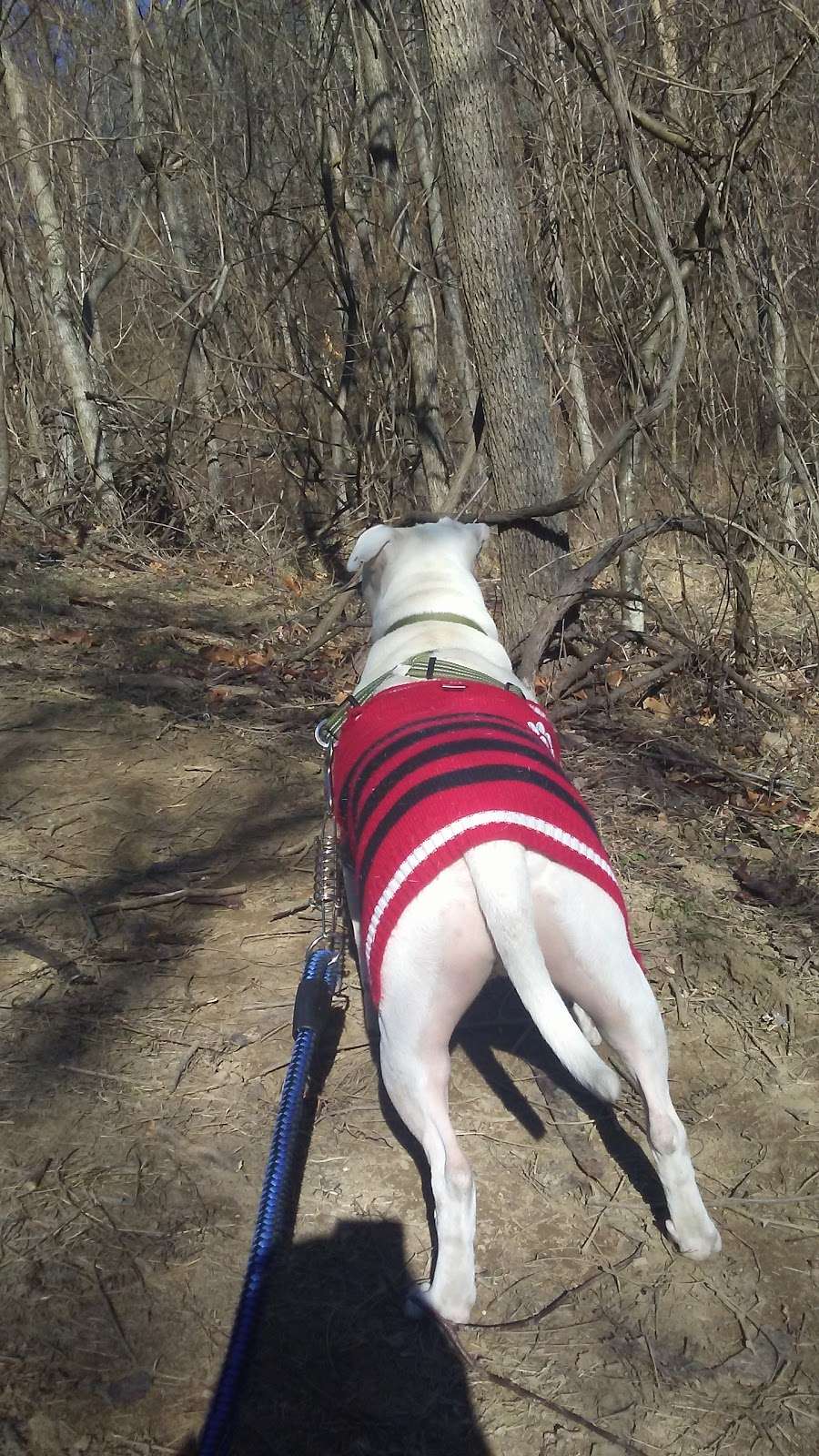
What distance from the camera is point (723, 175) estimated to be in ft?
14.8

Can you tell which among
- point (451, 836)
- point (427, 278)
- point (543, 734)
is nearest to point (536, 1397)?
point (451, 836)

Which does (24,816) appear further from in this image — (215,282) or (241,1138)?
(215,282)

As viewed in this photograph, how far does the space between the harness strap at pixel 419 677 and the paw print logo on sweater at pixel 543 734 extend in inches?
5.4

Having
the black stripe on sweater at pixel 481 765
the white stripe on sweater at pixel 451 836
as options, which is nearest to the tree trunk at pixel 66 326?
the black stripe on sweater at pixel 481 765

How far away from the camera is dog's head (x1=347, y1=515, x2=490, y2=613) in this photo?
138 inches

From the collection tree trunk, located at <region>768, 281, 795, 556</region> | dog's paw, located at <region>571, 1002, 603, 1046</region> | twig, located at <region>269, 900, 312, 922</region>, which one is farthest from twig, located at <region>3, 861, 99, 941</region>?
tree trunk, located at <region>768, 281, 795, 556</region>

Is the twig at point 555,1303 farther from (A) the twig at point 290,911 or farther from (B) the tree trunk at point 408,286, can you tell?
(B) the tree trunk at point 408,286

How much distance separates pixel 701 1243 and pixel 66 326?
28.8ft

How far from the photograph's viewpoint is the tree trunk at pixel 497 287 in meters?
4.39

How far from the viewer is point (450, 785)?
216cm

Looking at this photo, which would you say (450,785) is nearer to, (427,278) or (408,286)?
(427,278)

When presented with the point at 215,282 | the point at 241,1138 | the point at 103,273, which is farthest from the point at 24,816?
the point at 103,273

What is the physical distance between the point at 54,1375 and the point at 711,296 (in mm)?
4741

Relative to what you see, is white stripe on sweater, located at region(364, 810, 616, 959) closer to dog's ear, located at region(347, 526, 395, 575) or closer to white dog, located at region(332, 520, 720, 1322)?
white dog, located at region(332, 520, 720, 1322)
